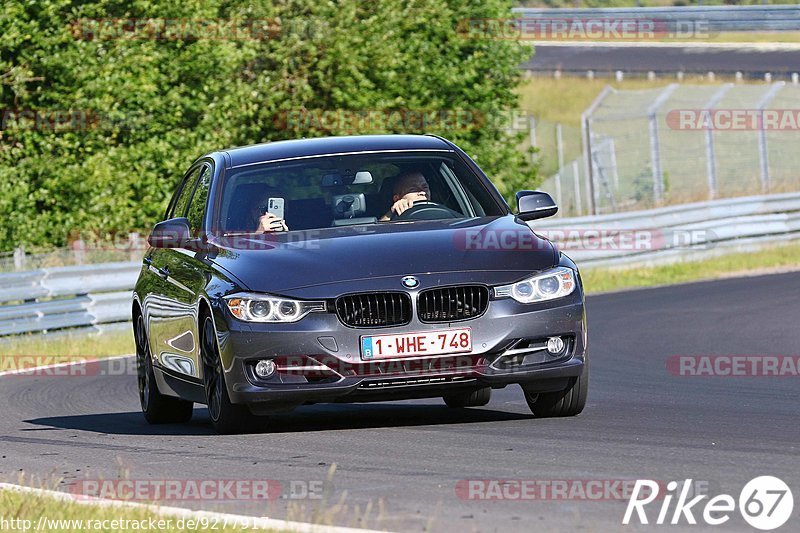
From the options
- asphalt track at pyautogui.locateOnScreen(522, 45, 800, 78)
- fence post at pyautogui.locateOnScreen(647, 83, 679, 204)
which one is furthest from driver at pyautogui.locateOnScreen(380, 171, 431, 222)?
asphalt track at pyautogui.locateOnScreen(522, 45, 800, 78)

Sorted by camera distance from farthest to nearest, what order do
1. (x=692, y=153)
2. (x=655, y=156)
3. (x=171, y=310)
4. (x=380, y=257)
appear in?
(x=692, y=153) → (x=655, y=156) → (x=171, y=310) → (x=380, y=257)

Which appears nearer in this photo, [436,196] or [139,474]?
[139,474]

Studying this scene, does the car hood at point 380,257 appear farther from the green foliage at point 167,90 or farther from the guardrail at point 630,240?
the green foliage at point 167,90

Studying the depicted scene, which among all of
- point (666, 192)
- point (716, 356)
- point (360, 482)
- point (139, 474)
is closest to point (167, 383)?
point (139, 474)

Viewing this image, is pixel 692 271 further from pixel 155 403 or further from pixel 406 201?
pixel 406 201

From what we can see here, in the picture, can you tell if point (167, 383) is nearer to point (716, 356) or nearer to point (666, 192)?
point (716, 356)

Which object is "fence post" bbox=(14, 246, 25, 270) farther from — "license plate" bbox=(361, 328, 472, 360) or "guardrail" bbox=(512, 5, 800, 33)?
"guardrail" bbox=(512, 5, 800, 33)

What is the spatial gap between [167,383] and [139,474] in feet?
8.70

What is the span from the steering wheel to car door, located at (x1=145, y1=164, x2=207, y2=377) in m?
1.28

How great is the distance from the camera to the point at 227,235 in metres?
9.76

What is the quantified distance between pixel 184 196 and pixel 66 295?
8761mm

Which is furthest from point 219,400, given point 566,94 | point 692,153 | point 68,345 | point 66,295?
point 566,94

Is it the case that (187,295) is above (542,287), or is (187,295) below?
below

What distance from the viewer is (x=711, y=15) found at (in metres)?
61.5
